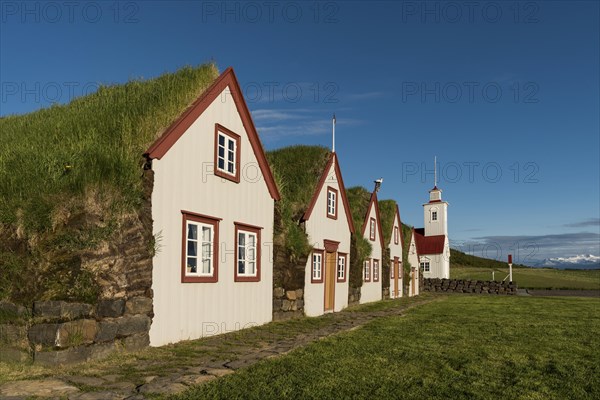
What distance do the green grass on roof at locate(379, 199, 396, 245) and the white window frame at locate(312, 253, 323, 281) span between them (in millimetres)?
12751

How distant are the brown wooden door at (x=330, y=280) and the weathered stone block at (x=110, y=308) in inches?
496

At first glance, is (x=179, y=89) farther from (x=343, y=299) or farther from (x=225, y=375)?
(x=343, y=299)

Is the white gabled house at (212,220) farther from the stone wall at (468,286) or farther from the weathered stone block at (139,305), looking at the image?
the stone wall at (468,286)

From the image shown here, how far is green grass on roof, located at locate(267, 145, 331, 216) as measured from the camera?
1981cm

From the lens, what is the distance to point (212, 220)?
1278 cm

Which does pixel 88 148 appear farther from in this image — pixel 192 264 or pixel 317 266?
pixel 317 266

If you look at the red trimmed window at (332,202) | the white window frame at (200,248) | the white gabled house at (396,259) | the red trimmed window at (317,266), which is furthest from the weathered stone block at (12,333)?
the white gabled house at (396,259)

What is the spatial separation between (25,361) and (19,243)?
2.04 metres

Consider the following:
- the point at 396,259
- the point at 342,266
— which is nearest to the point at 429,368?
the point at 342,266

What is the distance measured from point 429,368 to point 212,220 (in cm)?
668

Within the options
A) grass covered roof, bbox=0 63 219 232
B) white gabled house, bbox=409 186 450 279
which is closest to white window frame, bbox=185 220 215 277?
grass covered roof, bbox=0 63 219 232

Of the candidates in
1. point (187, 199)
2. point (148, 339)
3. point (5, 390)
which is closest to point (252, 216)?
point (187, 199)

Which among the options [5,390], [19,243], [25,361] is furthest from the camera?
[19,243]

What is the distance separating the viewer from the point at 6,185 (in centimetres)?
932
